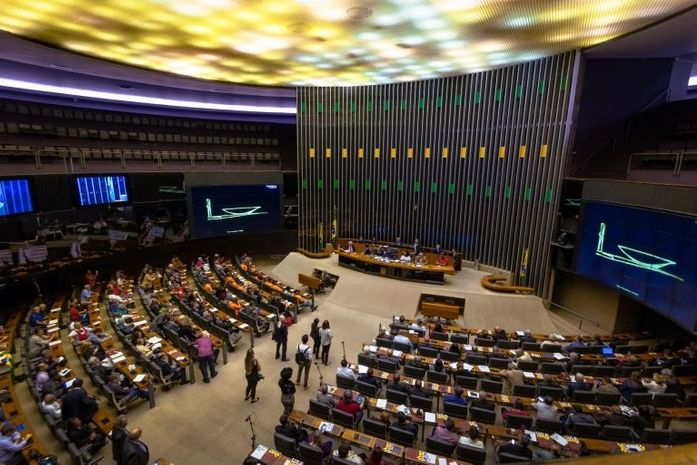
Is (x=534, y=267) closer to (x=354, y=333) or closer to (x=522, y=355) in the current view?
(x=522, y=355)

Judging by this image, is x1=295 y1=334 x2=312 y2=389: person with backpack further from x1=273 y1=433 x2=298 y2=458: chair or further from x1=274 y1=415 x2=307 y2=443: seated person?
x1=273 y1=433 x2=298 y2=458: chair

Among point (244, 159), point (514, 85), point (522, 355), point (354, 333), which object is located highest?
point (514, 85)

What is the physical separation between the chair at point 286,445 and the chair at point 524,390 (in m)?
4.68

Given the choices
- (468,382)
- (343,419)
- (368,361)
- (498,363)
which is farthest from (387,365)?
(498,363)

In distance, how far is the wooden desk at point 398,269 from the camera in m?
13.7

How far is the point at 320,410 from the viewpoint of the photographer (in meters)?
6.45

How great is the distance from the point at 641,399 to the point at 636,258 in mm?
4878

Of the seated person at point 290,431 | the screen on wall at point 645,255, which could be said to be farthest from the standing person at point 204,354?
the screen on wall at point 645,255

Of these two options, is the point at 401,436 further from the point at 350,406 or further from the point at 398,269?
the point at 398,269

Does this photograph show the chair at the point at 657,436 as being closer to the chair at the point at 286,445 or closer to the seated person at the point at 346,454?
the seated person at the point at 346,454

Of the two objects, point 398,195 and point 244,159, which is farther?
point 244,159

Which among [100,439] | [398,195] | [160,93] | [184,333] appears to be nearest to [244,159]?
[160,93]

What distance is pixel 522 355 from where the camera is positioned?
8.65m

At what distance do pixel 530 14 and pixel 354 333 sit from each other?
33.9 ft
